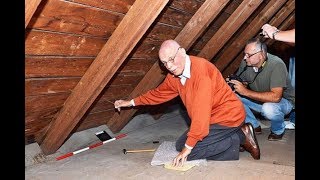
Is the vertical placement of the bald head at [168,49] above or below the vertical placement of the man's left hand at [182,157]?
above

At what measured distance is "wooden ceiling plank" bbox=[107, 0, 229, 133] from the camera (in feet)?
9.04

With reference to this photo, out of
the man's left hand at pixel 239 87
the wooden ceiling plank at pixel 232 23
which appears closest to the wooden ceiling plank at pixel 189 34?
the wooden ceiling plank at pixel 232 23

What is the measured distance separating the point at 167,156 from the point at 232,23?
1.60 m

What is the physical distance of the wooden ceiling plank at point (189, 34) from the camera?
9.04 feet

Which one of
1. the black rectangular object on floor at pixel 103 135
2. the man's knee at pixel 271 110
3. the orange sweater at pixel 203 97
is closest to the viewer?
the orange sweater at pixel 203 97

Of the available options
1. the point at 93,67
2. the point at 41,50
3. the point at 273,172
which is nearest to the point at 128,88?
the point at 93,67

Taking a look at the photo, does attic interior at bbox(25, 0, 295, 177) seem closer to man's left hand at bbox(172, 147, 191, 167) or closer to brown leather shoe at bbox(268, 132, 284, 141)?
man's left hand at bbox(172, 147, 191, 167)

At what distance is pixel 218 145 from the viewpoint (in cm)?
271

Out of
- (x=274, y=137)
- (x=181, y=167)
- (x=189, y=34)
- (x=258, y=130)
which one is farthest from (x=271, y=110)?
(x=181, y=167)

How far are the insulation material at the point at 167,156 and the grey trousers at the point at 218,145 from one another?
72mm

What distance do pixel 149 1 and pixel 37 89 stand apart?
1.15 metres

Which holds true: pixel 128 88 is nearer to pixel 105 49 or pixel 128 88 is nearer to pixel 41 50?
pixel 105 49

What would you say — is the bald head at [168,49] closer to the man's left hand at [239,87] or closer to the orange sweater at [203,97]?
the orange sweater at [203,97]
